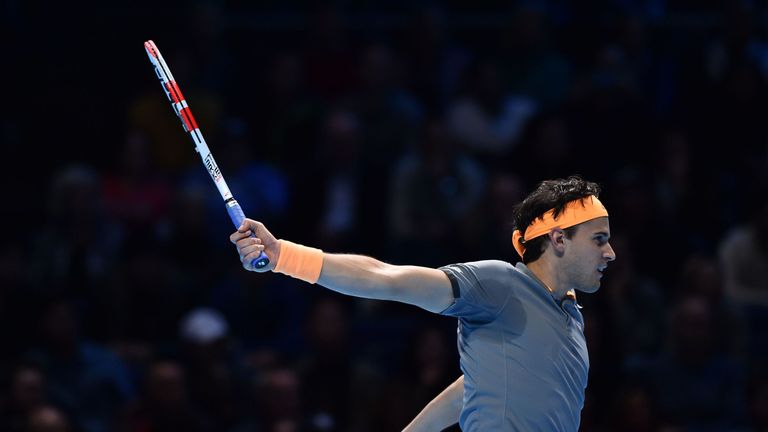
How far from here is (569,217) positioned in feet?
18.9

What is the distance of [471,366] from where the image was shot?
5.64 m

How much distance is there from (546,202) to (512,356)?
27.2 inches

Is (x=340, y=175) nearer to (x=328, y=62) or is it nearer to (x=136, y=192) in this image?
(x=328, y=62)

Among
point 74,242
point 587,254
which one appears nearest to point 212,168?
point 587,254

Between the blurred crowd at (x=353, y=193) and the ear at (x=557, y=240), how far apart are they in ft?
13.9

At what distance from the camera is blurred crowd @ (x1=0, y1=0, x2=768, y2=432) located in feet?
33.8


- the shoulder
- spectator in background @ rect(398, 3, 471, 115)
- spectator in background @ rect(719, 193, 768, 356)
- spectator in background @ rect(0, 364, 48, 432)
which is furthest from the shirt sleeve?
spectator in background @ rect(398, 3, 471, 115)

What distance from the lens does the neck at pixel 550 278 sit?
19.1 feet

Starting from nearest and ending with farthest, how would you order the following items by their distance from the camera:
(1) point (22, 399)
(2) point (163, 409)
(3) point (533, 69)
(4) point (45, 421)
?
(4) point (45, 421) < (1) point (22, 399) < (2) point (163, 409) < (3) point (533, 69)

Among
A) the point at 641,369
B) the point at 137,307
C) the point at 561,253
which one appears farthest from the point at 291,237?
the point at 561,253

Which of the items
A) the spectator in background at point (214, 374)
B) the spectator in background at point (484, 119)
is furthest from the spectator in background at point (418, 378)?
the spectator in background at point (484, 119)

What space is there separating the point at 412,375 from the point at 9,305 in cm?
311

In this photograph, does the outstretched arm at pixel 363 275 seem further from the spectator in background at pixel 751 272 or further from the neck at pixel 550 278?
the spectator in background at pixel 751 272

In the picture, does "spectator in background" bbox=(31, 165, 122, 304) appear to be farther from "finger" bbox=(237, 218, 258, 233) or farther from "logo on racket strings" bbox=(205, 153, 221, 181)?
"finger" bbox=(237, 218, 258, 233)
